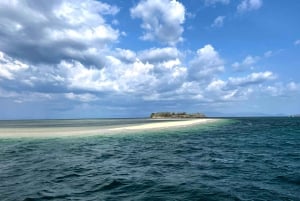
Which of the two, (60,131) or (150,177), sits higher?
(60,131)

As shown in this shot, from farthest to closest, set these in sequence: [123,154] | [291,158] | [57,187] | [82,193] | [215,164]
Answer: [123,154], [291,158], [215,164], [57,187], [82,193]

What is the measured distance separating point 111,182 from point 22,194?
14.3 ft

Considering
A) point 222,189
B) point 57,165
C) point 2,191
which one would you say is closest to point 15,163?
point 57,165

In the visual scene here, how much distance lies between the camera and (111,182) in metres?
15.0

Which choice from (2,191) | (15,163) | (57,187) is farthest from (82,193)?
(15,163)

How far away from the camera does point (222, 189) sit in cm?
1333

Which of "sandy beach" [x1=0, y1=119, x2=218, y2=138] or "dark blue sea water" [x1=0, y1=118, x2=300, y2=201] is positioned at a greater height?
"sandy beach" [x1=0, y1=119, x2=218, y2=138]

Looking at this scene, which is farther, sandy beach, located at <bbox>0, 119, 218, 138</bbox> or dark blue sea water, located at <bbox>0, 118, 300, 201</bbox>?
sandy beach, located at <bbox>0, 119, 218, 138</bbox>

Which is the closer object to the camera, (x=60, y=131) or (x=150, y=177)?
(x=150, y=177)

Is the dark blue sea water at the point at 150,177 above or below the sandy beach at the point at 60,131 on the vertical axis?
below

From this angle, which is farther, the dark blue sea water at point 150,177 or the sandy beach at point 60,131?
the sandy beach at point 60,131

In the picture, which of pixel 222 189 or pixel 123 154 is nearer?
pixel 222 189

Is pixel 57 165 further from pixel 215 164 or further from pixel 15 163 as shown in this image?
pixel 215 164

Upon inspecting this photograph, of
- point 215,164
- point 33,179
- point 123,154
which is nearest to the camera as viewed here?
point 33,179
